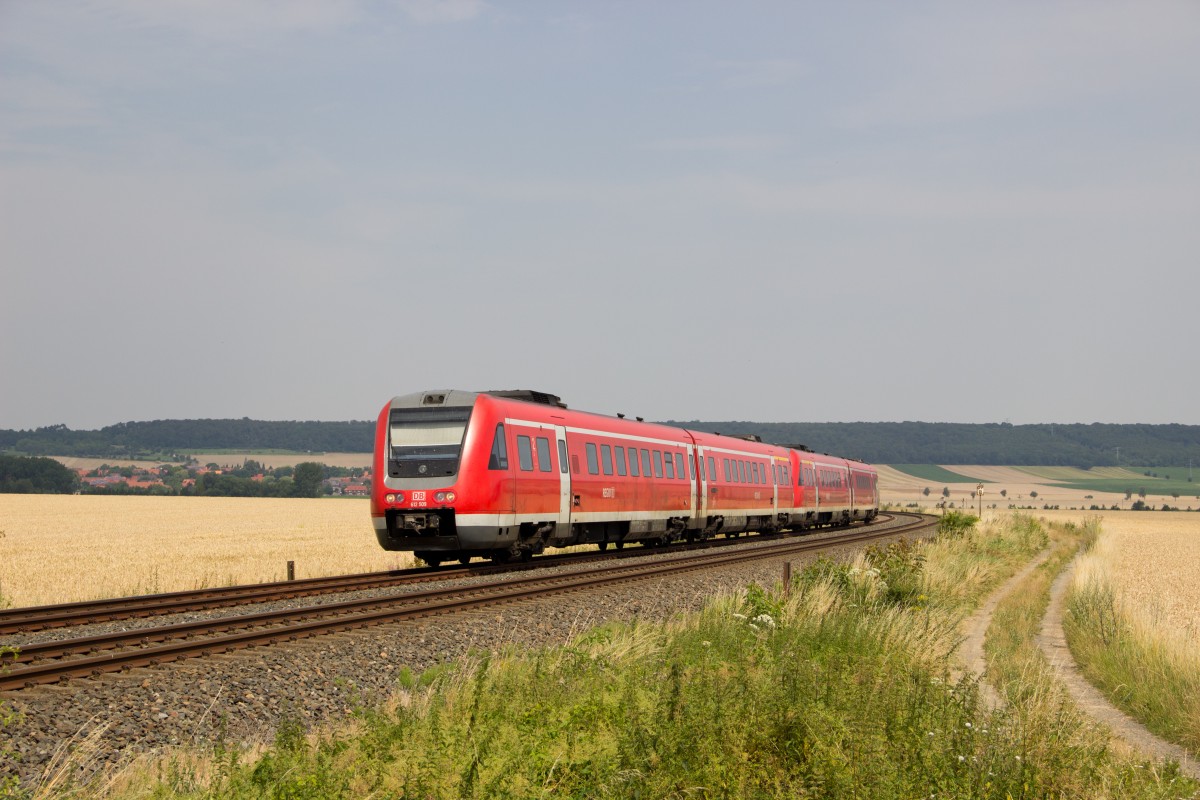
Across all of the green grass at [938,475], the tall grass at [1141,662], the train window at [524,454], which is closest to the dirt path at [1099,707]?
the tall grass at [1141,662]

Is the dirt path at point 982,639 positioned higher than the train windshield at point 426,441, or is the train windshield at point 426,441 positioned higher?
the train windshield at point 426,441

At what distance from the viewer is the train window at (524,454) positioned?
2259 cm

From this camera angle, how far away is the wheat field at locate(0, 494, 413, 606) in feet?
73.3

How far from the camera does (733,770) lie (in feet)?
24.3

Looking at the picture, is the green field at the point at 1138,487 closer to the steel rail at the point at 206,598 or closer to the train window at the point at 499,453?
the train window at the point at 499,453

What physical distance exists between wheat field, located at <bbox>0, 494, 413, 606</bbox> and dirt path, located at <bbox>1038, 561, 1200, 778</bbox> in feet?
46.8

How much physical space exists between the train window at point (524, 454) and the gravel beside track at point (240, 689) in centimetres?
646

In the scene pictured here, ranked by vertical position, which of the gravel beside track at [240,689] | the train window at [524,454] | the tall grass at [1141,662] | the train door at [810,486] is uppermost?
the train window at [524,454]

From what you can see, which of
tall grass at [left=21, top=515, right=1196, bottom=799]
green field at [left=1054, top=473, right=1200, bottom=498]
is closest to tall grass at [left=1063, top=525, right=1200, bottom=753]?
tall grass at [left=21, top=515, right=1196, bottom=799]

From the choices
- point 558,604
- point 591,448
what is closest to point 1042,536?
point 591,448

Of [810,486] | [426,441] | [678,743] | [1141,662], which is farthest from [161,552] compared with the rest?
[678,743]

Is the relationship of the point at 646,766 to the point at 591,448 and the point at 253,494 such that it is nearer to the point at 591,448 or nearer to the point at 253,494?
the point at 591,448

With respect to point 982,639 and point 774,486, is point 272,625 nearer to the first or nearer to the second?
point 982,639

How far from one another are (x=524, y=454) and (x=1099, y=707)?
12.7 metres
